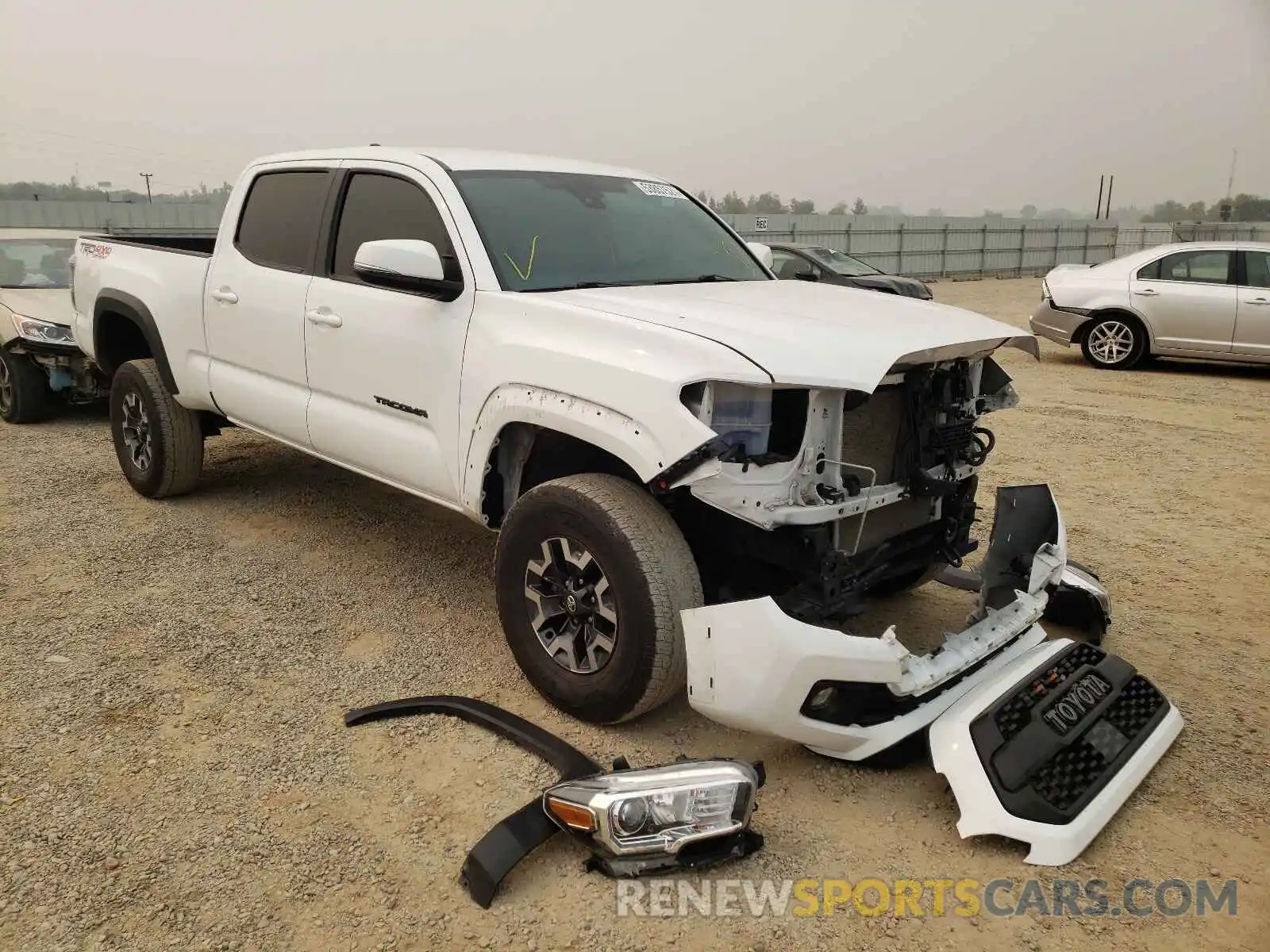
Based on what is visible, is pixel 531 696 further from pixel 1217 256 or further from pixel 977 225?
pixel 977 225

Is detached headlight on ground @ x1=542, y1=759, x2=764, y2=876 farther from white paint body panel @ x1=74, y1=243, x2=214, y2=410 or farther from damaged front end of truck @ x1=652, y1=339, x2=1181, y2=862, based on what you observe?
white paint body panel @ x1=74, y1=243, x2=214, y2=410

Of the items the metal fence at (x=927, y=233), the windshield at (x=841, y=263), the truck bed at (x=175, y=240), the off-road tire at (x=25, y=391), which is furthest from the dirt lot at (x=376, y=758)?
the metal fence at (x=927, y=233)

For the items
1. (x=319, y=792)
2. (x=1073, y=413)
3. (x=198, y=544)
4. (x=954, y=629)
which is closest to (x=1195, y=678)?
(x=954, y=629)

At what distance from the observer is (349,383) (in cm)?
402

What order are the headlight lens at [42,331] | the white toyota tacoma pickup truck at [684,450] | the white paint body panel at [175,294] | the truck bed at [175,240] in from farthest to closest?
the headlight lens at [42,331] < the truck bed at [175,240] < the white paint body panel at [175,294] < the white toyota tacoma pickup truck at [684,450]

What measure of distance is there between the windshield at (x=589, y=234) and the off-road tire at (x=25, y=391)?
5.87 m

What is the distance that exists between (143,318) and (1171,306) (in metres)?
10.5

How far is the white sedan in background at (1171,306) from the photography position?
1047 centimetres

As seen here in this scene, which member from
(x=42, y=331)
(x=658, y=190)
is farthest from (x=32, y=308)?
(x=658, y=190)

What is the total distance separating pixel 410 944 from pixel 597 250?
8.60 feet

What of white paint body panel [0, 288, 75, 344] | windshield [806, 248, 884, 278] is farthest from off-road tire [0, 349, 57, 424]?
windshield [806, 248, 884, 278]

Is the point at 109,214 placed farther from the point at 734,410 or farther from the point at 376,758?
the point at 734,410

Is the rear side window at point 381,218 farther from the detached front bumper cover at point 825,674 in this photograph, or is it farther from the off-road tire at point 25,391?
the off-road tire at point 25,391

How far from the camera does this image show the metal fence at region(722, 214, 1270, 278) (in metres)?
25.6
